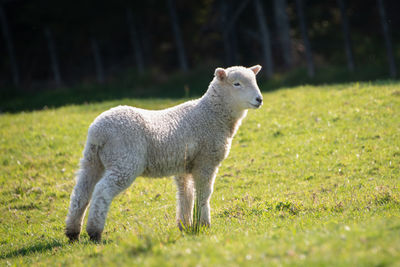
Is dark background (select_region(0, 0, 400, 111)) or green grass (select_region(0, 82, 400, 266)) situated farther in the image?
dark background (select_region(0, 0, 400, 111))

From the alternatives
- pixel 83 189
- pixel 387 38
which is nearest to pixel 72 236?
pixel 83 189

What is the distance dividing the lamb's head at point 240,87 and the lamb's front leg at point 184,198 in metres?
1.68

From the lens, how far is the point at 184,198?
7.70m

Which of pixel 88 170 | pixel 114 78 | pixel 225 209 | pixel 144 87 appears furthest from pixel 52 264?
pixel 114 78

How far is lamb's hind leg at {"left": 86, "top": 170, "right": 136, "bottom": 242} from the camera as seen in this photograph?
6.43m

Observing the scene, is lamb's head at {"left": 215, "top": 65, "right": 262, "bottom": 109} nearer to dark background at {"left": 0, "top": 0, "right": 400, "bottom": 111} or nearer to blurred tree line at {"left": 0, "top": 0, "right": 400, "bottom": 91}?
dark background at {"left": 0, "top": 0, "right": 400, "bottom": 111}

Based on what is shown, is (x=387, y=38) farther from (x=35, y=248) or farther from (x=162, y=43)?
(x=35, y=248)

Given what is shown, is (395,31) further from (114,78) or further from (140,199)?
(140,199)

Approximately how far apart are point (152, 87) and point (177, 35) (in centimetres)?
368

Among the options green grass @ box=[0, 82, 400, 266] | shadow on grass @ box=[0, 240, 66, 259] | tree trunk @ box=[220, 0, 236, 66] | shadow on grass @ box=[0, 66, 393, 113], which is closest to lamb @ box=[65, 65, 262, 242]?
shadow on grass @ box=[0, 240, 66, 259]

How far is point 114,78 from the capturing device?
27.1 meters

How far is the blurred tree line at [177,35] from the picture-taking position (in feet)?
82.9

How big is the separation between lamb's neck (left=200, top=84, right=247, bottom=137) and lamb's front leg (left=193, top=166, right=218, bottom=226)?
959 mm

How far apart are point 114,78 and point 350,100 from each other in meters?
17.0
